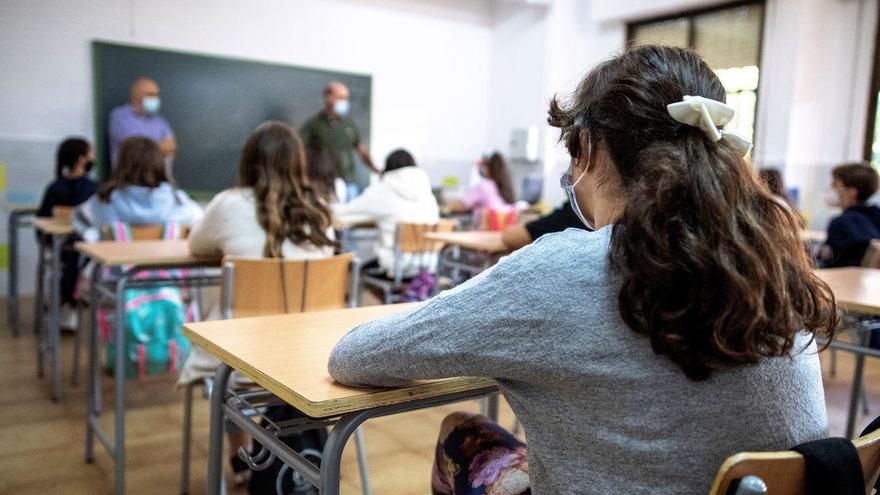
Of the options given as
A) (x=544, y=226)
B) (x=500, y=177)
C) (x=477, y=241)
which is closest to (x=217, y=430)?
(x=544, y=226)

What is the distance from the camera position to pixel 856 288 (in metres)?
2.04

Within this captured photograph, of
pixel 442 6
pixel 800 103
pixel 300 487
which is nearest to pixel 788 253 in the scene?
pixel 300 487

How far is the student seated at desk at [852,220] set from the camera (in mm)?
3240

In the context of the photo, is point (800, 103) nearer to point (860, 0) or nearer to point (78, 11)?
point (860, 0)

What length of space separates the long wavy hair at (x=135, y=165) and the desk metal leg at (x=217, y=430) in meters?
2.26

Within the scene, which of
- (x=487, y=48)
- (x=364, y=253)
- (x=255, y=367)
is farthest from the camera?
(x=487, y=48)

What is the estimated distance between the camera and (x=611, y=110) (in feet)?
2.82

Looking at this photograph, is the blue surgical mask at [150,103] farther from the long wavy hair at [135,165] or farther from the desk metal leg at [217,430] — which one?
the desk metal leg at [217,430]

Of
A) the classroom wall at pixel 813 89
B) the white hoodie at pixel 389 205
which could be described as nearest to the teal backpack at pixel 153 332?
→ the white hoodie at pixel 389 205

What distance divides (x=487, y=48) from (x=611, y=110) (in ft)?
23.5

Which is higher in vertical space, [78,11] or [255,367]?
[78,11]

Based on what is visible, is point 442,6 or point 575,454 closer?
point 575,454

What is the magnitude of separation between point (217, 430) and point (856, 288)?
1.75 m

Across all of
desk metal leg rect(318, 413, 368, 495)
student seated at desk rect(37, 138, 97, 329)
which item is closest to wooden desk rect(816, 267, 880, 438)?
desk metal leg rect(318, 413, 368, 495)
